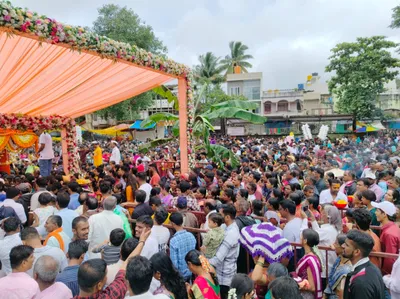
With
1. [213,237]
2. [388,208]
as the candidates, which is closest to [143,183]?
[213,237]

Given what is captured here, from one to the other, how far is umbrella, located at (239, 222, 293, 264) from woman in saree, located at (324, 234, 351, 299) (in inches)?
19.3

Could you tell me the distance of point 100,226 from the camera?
4430mm

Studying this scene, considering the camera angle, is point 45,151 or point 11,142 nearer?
point 45,151

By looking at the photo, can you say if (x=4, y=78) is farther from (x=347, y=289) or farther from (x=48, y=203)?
(x=347, y=289)

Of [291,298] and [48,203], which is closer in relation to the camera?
[291,298]

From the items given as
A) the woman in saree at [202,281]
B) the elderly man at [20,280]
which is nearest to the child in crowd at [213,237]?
the woman in saree at [202,281]

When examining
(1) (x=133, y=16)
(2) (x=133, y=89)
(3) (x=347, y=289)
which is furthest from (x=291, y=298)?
(1) (x=133, y=16)

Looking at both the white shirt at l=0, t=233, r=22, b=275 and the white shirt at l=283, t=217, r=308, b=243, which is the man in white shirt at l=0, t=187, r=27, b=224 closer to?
the white shirt at l=0, t=233, r=22, b=275

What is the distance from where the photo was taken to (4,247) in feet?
12.2

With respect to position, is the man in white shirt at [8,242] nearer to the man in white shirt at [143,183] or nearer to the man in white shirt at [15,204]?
the man in white shirt at [15,204]

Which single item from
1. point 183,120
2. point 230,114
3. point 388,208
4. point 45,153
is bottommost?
point 388,208

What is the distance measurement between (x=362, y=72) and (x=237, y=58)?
66.2 feet

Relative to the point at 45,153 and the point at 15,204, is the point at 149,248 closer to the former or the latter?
the point at 15,204

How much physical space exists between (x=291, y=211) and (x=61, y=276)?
2845mm
